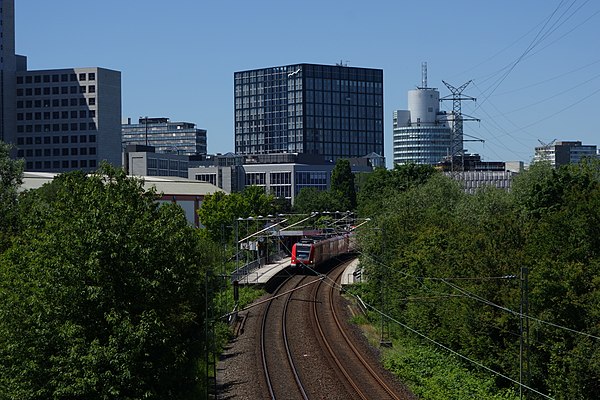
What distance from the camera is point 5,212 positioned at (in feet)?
209

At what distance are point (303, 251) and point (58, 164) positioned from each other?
115791 millimetres

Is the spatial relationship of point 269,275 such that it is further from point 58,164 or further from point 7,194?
point 58,164

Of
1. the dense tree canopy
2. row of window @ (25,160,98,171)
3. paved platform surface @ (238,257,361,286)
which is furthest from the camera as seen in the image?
row of window @ (25,160,98,171)

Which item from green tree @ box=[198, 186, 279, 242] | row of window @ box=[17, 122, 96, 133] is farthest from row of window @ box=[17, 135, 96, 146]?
green tree @ box=[198, 186, 279, 242]

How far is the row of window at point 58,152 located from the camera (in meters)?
182

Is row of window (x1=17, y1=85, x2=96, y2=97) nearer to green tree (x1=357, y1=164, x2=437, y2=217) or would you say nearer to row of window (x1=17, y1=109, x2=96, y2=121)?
row of window (x1=17, y1=109, x2=96, y2=121)

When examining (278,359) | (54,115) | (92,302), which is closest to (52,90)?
(54,115)

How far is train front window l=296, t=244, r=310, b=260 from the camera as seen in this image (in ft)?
268

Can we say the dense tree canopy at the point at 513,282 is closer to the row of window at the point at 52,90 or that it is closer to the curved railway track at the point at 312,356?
the curved railway track at the point at 312,356

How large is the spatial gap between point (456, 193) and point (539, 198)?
24019 mm

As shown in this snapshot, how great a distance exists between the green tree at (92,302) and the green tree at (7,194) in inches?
814

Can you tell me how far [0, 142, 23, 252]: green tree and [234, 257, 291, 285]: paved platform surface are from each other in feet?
64.9

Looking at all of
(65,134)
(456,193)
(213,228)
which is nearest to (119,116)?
(65,134)

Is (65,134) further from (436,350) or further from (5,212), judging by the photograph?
(436,350)
